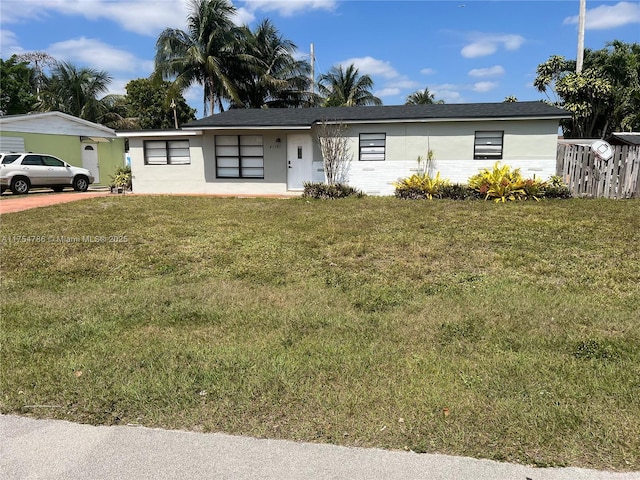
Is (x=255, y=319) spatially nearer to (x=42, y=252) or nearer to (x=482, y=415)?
(x=482, y=415)

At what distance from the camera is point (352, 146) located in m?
16.3

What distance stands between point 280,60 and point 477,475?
30141 mm

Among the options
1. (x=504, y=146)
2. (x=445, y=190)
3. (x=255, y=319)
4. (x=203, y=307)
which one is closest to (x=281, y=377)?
(x=255, y=319)

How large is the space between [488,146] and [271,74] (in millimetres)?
18193

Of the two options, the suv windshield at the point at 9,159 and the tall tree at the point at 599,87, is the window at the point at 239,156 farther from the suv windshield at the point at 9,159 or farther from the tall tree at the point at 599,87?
the tall tree at the point at 599,87

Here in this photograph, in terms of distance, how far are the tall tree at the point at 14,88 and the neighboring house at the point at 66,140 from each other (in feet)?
32.9

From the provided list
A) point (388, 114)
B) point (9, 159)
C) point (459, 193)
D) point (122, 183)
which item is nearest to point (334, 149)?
point (388, 114)

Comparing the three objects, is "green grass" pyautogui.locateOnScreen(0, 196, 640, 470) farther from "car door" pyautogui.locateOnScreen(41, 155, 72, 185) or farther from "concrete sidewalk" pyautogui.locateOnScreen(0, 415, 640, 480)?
"car door" pyautogui.locateOnScreen(41, 155, 72, 185)

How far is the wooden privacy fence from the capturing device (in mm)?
13602

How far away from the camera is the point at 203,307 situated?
5223 millimetres

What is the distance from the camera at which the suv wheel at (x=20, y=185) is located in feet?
57.1

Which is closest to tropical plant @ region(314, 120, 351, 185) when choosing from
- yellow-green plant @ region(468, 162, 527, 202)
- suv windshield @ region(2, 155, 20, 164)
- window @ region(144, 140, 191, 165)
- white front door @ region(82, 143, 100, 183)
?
yellow-green plant @ region(468, 162, 527, 202)

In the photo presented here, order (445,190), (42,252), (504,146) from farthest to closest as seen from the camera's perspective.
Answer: (504,146) → (445,190) → (42,252)

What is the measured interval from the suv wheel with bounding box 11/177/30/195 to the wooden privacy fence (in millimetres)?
19390
